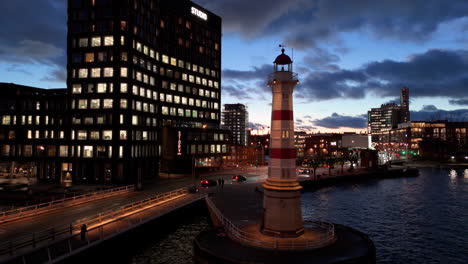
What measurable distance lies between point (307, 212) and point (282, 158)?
32.7 metres

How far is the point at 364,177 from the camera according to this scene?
11350 centimetres

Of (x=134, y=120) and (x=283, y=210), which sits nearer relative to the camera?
(x=283, y=210)

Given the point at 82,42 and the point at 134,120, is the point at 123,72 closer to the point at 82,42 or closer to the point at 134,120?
the point at 134,120

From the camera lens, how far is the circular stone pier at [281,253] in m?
22.4

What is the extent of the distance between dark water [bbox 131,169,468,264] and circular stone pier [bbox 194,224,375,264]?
326 inches

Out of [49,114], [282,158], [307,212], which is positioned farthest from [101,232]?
[49,114]

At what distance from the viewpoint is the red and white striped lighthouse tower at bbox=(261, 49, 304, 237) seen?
86.5ft

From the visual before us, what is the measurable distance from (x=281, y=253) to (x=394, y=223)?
32.4 meters

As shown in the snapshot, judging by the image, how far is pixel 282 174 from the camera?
87.4ft

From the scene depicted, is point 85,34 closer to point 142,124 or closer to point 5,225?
point 142,124

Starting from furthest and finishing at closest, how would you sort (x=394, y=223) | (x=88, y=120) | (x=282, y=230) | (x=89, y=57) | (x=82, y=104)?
(x=89, y=57), (x=82, y=104), (x=88, y=120), (x=394, y=223), (x=282, y=230)

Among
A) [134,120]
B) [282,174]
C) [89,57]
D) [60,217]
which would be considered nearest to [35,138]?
[89,57]

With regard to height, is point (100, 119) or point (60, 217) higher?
point (100, 119)

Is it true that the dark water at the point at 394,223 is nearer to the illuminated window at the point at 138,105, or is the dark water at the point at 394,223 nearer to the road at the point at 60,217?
the road at the point at 60,217
